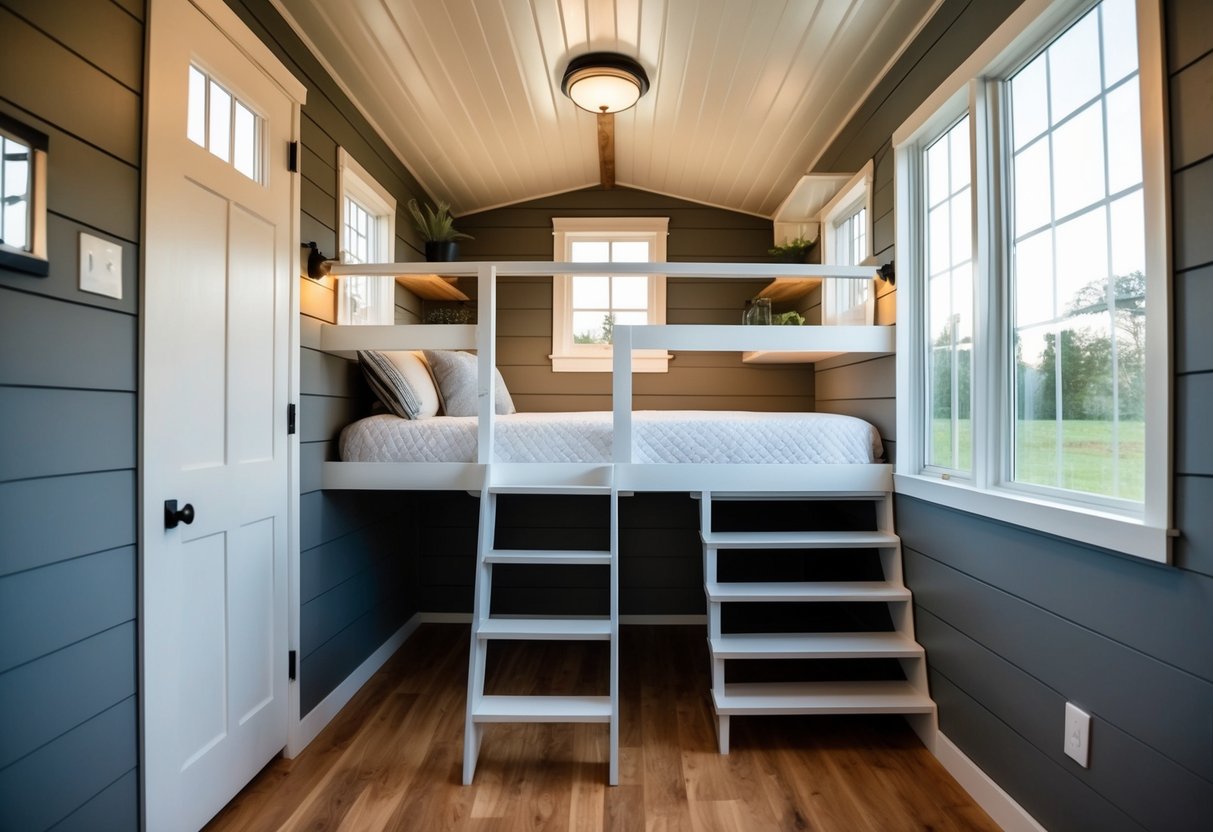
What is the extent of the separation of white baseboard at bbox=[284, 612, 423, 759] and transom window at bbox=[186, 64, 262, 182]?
1880mm

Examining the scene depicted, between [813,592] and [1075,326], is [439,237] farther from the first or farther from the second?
[1075,326]

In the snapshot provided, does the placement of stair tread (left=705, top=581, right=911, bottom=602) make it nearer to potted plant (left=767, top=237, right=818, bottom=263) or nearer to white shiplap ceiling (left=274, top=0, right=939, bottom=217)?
potted plant (left=767, top=237, right=818, bottom=263)

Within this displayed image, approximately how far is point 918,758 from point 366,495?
96.0 inches

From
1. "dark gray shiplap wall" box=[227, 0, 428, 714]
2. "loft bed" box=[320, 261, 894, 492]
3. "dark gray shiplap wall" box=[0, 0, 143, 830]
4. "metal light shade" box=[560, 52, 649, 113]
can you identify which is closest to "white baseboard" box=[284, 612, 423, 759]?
"dark gray shiplap wall" box=[227, 0, 428, 714]

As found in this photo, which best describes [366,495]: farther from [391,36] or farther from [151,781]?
[391,36]

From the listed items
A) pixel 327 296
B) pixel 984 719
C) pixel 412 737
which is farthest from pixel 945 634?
pixel 327 296

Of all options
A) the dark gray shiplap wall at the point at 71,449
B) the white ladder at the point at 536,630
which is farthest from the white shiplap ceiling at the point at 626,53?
the white ladder at the point at 536,630

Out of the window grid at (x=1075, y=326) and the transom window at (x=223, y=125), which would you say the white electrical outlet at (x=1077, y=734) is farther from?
the transom window at (x=223, y=125)

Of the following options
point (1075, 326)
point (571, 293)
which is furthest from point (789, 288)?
point (1075, 326)

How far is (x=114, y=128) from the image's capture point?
1374mm

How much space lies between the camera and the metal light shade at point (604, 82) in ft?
7.98

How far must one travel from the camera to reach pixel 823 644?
2256 millimetres

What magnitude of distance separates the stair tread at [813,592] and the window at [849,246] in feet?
3.57

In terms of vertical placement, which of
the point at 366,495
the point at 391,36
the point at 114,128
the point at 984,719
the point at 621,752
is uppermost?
the point at 391,36
